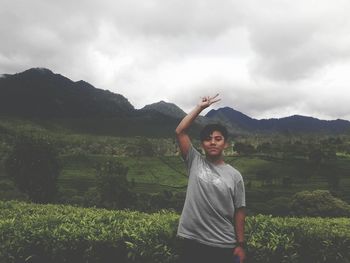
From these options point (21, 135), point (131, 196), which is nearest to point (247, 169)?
point (131, 196)

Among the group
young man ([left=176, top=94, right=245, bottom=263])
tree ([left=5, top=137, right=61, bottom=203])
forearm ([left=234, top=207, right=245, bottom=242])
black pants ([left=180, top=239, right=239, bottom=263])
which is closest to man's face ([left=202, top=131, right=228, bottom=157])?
young man ([left=176, top=94, right=245, bottom=263])

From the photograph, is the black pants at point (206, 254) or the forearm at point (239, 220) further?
the forearm at point (239, 220)

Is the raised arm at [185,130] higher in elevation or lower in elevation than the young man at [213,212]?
higher

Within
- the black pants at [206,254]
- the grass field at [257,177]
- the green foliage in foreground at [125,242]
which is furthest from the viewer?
the grass field at [257,177]

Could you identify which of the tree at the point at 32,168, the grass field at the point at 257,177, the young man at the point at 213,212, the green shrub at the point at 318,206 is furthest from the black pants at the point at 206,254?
the grass field at the point at 257,177

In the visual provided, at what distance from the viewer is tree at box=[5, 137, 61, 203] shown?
66.6m

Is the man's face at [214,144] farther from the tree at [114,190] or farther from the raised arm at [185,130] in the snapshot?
the tree at [114,190]

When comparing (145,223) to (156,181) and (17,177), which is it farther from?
(156,181)

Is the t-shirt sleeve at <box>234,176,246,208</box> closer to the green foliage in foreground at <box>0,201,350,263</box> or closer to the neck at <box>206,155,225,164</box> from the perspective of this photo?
the neck at <box>206,155,225,164</box>

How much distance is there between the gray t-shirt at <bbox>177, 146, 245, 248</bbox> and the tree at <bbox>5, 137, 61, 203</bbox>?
2497 inches

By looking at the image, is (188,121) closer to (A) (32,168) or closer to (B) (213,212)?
(B) (213,212)

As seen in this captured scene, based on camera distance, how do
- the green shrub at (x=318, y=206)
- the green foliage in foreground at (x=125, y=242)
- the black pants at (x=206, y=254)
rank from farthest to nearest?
the green shrub at (x=318, y=206), the green foliage in foreground at (x=125, y=242), the black pants at (x=206, y=254)

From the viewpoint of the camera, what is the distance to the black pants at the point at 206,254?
6.37 m

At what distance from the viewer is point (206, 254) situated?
6371mm
